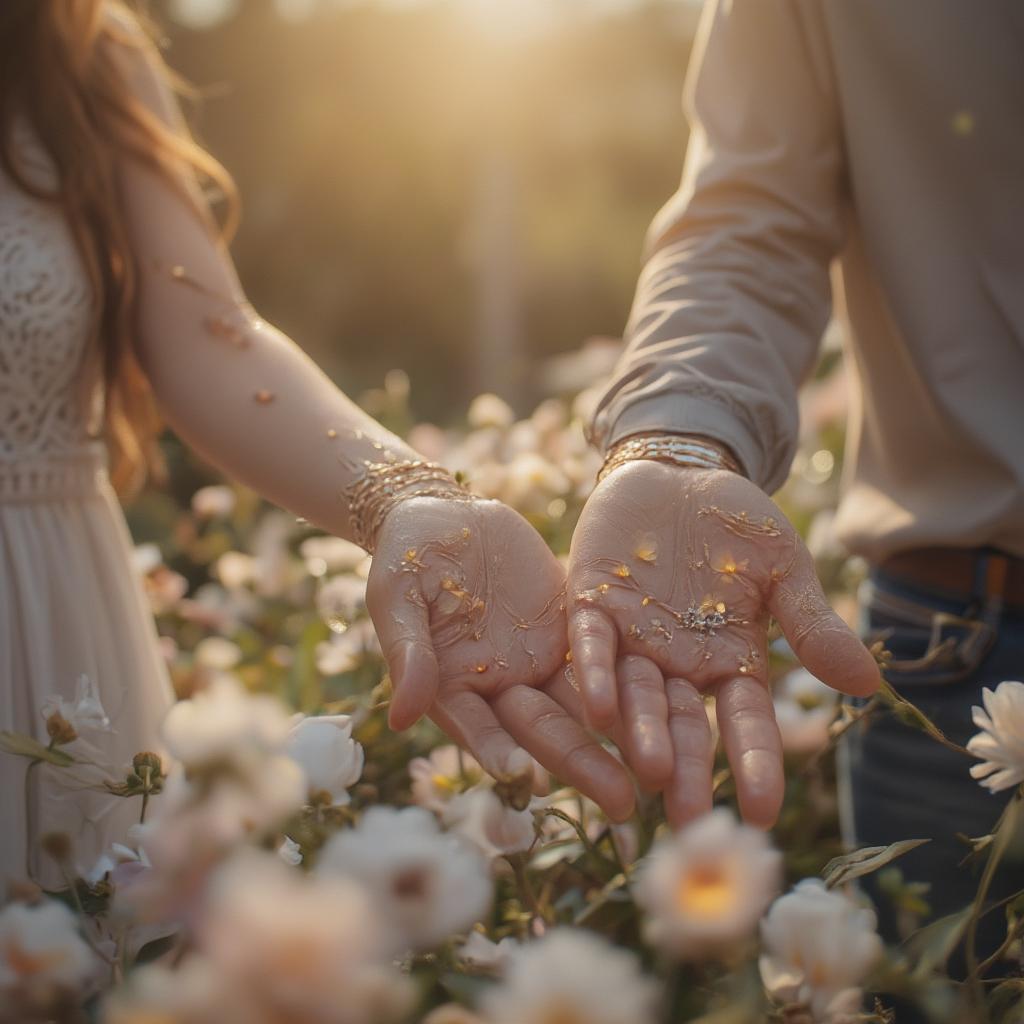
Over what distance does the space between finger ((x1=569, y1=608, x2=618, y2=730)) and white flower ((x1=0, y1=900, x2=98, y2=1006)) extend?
1.30 ft

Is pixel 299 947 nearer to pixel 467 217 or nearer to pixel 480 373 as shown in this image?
pixel 480 373

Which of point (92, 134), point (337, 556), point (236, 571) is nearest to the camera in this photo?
point (92, 134)

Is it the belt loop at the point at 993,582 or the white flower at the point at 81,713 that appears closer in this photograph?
the white flower at the point at 81,713

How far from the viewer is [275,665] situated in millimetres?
1642

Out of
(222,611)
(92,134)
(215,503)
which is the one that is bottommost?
(222,611)

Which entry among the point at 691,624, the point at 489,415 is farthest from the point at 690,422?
the point at 489,415

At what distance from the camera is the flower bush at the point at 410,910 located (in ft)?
1.26

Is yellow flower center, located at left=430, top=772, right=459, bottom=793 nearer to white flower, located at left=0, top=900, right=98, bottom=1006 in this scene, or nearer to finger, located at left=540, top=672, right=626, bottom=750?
finger, located at left=540, top=672, right=626, bottom=750

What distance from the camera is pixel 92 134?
51.1 inches

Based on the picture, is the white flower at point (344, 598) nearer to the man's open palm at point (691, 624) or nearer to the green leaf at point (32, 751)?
the man's open palm at point (691, 624)

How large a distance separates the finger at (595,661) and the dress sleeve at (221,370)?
0.34m

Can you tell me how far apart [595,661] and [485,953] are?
24cm

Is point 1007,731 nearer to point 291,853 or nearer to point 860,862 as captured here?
point 860,862

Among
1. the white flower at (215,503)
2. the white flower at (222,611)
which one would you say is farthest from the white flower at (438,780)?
the white flower at (215,503)
